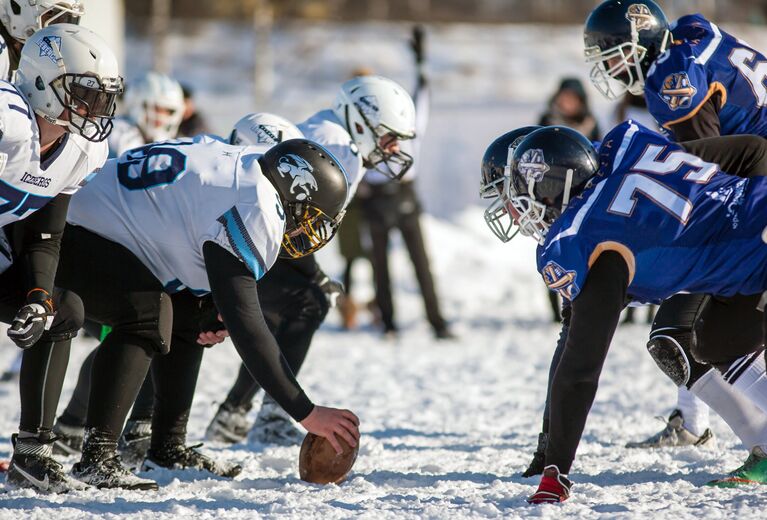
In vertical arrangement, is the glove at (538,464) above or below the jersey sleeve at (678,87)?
below

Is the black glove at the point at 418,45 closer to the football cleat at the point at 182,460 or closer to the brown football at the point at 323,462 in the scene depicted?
the football cleat at the point at 182,460

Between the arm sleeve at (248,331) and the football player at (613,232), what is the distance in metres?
0.81

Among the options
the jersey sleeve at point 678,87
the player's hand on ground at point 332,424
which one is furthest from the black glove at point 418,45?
the player's hand on ground at point 332,424

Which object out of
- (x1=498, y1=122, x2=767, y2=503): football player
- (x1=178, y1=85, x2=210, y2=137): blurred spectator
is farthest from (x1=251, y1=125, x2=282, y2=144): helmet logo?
(x1=178, y1=85, x2=210, y2=137): blurred spectator

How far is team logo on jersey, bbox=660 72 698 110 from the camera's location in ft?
12.5

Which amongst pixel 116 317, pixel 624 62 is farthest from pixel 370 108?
pixel 116 317

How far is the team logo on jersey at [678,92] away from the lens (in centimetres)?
382

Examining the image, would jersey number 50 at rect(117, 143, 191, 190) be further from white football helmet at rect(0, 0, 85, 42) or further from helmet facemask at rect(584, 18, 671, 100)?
helmet facemask at rect(584, 18, 671, 100)

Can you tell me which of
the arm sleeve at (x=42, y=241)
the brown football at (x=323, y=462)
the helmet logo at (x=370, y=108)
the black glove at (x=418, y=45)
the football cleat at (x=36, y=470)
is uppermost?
the black glove at (x=418, y=45)

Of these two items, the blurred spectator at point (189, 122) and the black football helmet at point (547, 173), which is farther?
the blurred spectator at point (189, 122)

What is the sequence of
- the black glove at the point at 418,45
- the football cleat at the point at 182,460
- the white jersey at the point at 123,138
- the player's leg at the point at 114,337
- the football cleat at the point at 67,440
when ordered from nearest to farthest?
the player's leg at the point at 114,337 < the football cleat at the point at 182,460 < the football cleat at the point at 67,440 < the white jersey at the point at 123,138 < the black glove at the point at 418,45

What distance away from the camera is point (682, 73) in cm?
386

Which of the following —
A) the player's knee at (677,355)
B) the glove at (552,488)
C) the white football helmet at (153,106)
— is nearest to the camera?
the glove at (552,488)

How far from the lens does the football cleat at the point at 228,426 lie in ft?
14.2
